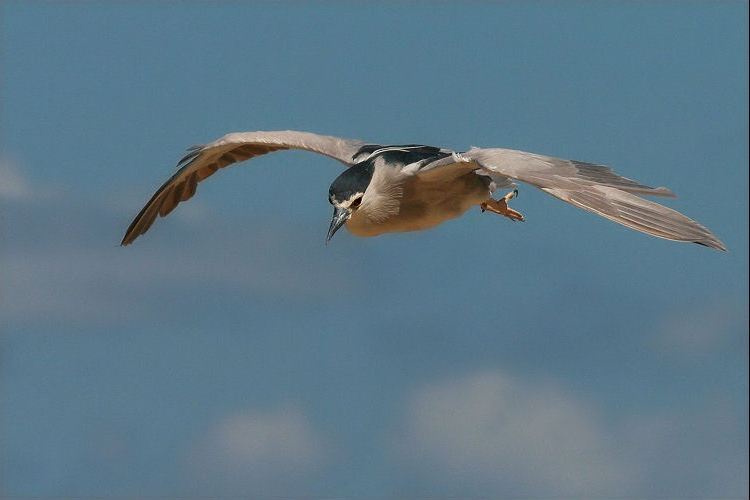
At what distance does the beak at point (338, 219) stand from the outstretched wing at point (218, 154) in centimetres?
263

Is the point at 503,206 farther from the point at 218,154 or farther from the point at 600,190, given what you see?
the point at 218,154

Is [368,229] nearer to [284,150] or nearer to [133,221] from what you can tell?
[284,150]

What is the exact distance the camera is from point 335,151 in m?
16.3

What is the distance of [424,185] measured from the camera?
563 inches

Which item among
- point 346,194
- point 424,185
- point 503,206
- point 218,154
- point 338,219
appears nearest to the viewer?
point 338,219

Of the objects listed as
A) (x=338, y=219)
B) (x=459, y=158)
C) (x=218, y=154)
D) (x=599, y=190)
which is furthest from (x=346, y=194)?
(x=218, y=154)

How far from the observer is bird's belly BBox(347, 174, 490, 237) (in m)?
14.3

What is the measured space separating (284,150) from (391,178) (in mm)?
3738

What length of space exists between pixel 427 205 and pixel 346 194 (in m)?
1.12

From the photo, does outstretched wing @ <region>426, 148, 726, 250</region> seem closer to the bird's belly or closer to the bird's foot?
the bird's foot

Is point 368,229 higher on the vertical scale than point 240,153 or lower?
lower

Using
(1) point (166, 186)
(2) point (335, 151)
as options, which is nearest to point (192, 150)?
(1) point (166, 186)

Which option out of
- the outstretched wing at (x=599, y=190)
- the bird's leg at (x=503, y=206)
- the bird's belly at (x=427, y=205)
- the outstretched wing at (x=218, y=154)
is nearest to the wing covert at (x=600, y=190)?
the outstretched wing at (x=599, y=190)

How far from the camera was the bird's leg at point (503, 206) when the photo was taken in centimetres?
1578
